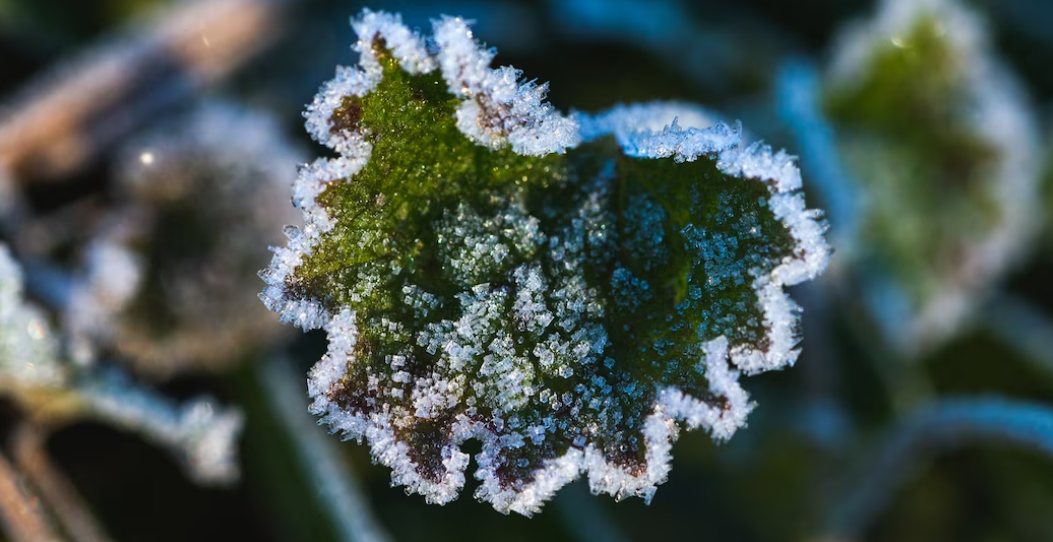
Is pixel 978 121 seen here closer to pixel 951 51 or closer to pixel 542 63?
pixel 951 51

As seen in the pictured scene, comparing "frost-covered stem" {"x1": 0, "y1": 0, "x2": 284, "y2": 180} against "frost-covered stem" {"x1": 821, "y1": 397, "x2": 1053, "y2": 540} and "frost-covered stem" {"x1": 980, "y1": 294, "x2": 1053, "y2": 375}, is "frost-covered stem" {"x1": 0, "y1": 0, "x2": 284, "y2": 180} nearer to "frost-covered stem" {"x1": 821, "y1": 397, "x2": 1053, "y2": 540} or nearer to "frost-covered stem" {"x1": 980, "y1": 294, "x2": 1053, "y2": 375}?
"frost-covered stem" {"x1": 821, "y1": 397, "x2": 1053, "y2": 540}

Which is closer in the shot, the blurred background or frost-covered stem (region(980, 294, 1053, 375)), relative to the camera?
the blurred background

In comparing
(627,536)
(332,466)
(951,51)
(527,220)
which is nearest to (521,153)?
(527,220)

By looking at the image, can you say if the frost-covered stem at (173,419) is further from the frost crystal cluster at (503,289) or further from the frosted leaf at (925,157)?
the frosted leaf at (925,157)

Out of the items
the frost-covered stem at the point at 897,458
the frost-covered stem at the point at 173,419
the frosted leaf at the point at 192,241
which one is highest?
the frosted leaf at the point at 192,241

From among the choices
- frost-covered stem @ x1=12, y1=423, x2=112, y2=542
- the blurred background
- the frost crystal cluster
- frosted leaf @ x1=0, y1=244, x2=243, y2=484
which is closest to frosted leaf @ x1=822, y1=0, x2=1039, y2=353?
the blurred background

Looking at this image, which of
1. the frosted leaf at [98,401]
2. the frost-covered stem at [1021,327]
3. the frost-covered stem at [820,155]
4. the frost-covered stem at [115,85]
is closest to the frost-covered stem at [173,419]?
the frosted leaf at [98,401]
